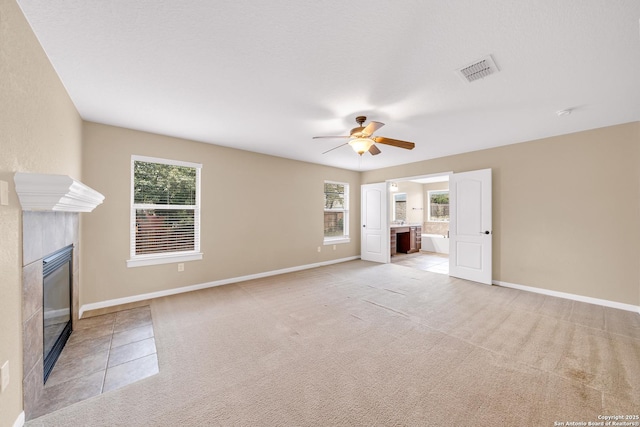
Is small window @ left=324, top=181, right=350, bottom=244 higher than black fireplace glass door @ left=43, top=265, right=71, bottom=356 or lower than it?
higher

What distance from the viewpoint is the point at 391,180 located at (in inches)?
242

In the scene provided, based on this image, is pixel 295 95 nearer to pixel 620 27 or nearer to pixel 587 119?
pixel 620 27

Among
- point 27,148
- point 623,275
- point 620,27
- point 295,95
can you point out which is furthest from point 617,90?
point 27,148

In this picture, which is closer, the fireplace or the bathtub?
the fireplace

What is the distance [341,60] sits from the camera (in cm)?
193

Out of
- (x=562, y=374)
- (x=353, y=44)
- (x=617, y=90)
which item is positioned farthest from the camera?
(x=617, y=90)

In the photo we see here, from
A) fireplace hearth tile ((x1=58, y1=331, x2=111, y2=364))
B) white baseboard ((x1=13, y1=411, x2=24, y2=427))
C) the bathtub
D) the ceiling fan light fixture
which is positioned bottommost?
fireplace hearth tile ((x1=58, y1=331, x2=111, y2=364))

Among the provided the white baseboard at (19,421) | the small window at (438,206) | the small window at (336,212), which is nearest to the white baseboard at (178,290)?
the small window at (336,212)

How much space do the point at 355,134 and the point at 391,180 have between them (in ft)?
11.5

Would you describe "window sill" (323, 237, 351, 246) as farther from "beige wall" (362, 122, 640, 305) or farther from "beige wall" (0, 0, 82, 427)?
"beige wall" (0, 0, 82, 427)

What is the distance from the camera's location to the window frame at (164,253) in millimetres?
3518

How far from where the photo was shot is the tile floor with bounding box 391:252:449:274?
5648 millimetres

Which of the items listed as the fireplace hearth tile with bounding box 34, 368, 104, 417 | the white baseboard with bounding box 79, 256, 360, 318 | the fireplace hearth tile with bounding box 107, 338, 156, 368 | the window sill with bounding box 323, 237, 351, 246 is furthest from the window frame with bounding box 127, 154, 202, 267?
the window sill with bounding box 323, 237, 351, 246

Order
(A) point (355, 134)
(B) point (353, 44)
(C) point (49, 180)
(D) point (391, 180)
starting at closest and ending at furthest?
(C) point (49, 180) → (B) point (353, 44) → (A) point (355, 134) → (D) point (391, 180)
